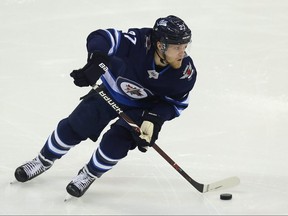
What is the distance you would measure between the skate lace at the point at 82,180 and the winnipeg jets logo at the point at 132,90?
435 millimetres

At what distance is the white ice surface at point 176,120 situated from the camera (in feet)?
10.6

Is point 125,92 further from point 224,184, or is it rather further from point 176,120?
point 176,120

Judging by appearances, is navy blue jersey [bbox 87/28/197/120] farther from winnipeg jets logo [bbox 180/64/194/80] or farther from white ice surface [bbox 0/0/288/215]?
white ice surface [bbox 0/0/288/215]

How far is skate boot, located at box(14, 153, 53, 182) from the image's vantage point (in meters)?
3.30

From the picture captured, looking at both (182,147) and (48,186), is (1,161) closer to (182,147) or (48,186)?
(48,186)

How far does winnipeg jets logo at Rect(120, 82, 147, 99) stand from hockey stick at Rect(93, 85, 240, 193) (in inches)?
3.5

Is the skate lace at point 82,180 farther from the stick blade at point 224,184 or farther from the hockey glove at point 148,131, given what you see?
the stick blade at point 224,184

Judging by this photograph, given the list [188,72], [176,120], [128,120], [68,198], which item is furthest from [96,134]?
[176,120]

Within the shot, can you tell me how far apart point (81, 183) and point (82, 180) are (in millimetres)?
20

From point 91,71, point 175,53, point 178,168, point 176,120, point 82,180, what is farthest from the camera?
point 176,120

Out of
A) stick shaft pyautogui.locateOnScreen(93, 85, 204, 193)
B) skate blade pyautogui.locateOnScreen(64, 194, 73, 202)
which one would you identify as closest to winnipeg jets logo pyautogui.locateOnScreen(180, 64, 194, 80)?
stick shaft pyautogui.locateOnScreen(93, 85, 204, 193)

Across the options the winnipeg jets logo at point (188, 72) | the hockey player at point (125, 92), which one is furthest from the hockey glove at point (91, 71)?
the winnipeg jets logo at point (188, 72)

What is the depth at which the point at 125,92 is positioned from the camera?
10.9 feet

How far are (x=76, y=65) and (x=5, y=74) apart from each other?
0.50 metres
